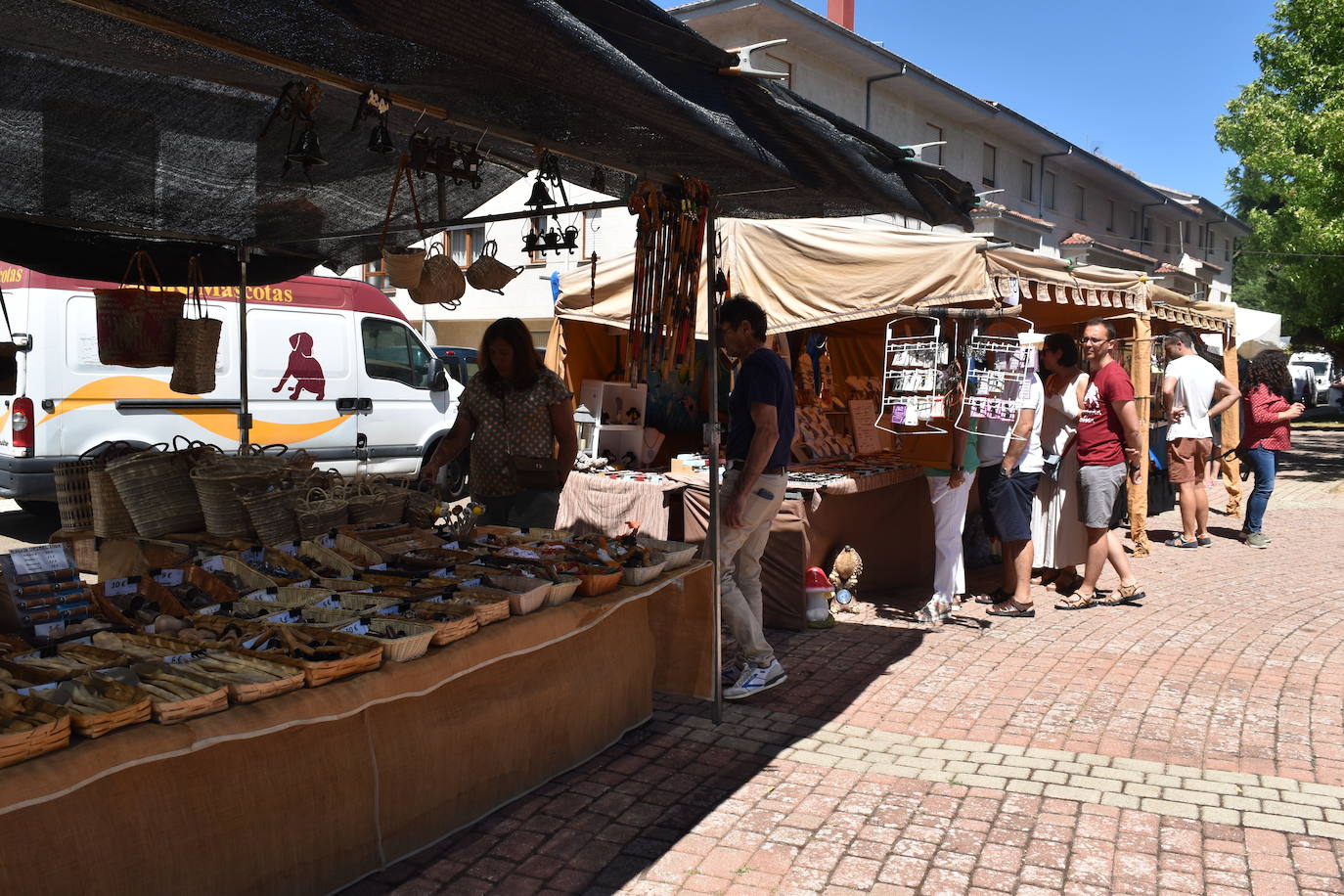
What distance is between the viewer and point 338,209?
5.91 metres

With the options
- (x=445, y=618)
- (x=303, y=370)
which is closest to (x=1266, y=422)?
(x=445, y=618)

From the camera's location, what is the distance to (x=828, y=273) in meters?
7.14

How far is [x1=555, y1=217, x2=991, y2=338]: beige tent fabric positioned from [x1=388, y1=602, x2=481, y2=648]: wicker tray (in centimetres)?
395

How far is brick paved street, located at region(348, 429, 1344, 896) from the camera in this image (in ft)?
10.8

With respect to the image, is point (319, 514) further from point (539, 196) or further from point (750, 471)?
point (750, 471)

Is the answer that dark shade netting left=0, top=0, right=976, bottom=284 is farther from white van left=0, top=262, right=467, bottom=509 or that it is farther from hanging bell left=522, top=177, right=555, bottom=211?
white van left=0, top=262, right=467, bottom=509

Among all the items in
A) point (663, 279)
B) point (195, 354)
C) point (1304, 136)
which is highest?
point (1304, 136)

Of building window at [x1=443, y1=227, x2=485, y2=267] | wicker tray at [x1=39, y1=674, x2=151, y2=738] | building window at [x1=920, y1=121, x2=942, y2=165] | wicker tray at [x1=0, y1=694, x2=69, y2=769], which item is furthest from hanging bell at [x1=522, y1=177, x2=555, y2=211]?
building window at [x1=920, y1=121, x2=942, y2=165]

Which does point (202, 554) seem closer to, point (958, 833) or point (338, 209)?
point (338, 209)

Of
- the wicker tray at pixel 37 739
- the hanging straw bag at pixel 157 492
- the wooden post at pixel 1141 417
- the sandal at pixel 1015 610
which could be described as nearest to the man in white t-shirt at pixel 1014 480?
the sandal at pixel 1015 610

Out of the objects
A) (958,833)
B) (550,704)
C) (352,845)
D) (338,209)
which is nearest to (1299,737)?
(958,833)

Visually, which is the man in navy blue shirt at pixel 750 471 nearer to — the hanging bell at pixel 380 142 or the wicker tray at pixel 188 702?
the hanging bell at pixel 380 142

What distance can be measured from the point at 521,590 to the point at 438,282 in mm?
1635

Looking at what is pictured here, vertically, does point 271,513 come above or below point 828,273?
below
